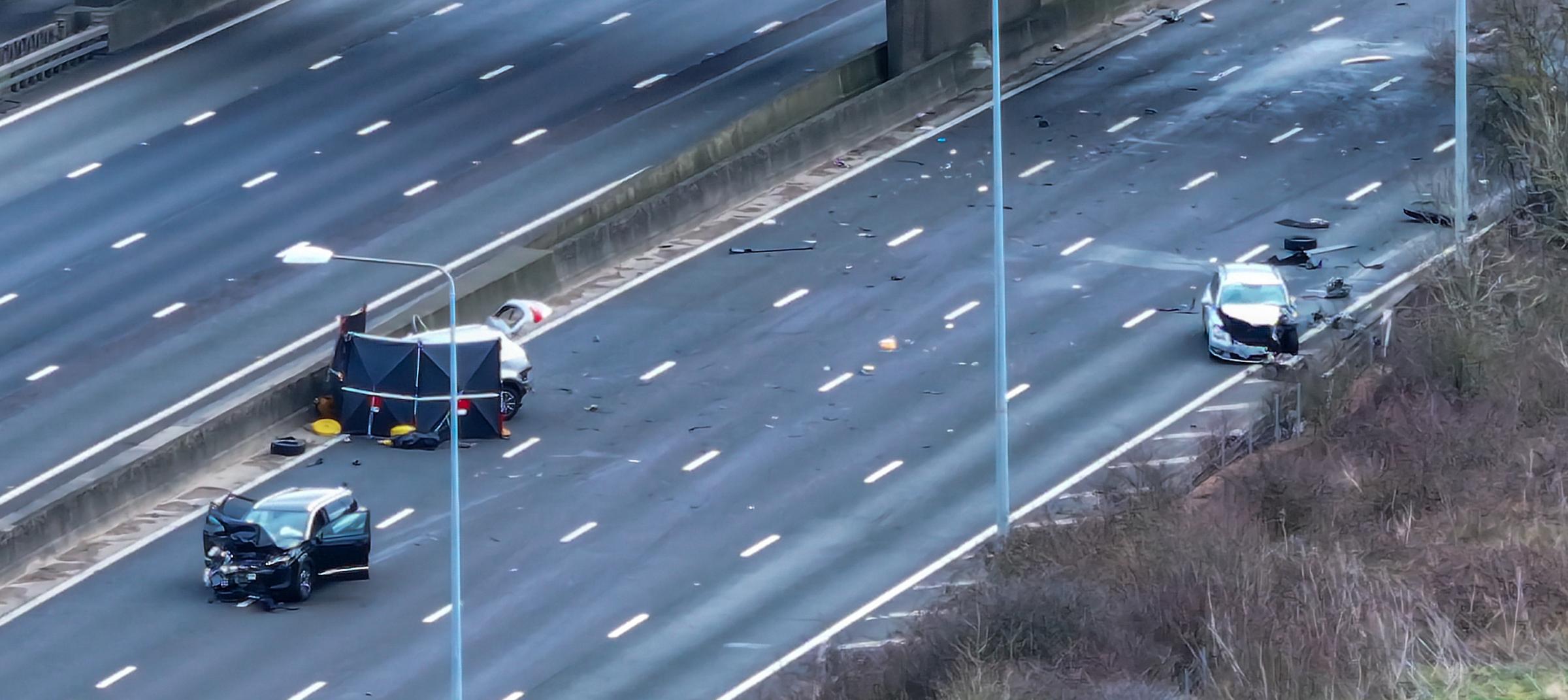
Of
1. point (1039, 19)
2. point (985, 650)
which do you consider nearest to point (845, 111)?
point (1039, 19)

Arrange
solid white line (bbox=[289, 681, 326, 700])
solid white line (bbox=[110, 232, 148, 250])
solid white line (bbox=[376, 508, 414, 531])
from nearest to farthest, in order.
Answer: solid white line (bbox=[289, 681, 326, 700])
solid white line (bbox=[376, 508, 414, 531])
solid white line (bbox=[110, 232, 148, 250])

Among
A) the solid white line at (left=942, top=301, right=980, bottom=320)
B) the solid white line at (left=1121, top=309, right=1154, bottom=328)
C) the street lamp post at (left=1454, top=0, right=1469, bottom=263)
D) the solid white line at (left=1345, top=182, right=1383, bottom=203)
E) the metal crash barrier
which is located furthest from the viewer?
the metal crash barrier

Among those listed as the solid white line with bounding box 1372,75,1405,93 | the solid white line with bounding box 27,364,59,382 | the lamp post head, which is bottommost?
the solid white line with bounding box 1372,75,1405,93

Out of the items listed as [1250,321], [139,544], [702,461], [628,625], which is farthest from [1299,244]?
[139,544]

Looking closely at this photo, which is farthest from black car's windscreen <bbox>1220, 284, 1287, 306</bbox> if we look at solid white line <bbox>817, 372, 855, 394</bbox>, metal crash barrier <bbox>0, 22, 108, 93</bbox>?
metal crash barrier <bbox>0, 22, 108, 93</bbox>

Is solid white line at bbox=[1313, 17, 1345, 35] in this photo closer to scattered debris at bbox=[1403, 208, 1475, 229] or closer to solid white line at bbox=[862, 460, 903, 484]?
scattered debris at bbox=[1403, 208, 1475, 229]

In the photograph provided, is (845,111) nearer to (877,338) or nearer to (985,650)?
(877,338)

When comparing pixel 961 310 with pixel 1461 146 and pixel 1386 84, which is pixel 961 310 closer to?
pixel 1461 146
